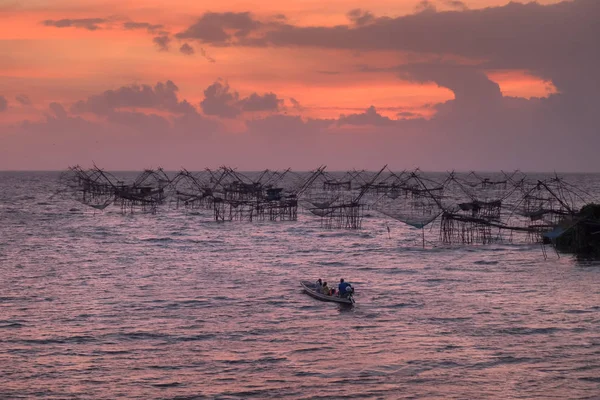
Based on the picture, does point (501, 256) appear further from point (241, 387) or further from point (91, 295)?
point (241, 387)

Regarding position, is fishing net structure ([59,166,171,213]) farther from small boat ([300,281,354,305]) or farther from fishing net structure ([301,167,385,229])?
small boat ([300,281,354,305])

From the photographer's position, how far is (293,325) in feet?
68.7

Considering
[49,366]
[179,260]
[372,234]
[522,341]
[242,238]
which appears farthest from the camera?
[372,234]

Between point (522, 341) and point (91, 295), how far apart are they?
15.1 meters

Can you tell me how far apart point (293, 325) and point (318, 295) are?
12.7 ft

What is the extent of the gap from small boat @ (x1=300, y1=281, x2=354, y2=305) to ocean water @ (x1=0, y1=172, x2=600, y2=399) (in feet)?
1.12

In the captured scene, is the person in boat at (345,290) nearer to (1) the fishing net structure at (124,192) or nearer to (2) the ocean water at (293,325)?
(2) the ocean water at (293,325)

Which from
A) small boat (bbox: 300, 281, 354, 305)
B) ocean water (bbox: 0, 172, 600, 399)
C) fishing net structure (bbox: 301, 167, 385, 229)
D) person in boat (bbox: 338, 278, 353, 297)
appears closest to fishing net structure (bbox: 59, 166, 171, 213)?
fishing net structure (bbox: 301, 167, 385, 229)

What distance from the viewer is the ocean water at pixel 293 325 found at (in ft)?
51.9

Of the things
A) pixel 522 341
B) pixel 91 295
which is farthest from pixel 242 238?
pixel 522 341

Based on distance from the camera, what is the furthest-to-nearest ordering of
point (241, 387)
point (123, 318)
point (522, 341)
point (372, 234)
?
point (372, 234) → point (123, 318) → point (522, 341) → point (241, 387)

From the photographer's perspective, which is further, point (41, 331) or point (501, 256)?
point (501, 256)

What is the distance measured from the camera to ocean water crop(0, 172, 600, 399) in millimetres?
15820

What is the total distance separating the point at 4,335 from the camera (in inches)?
771
